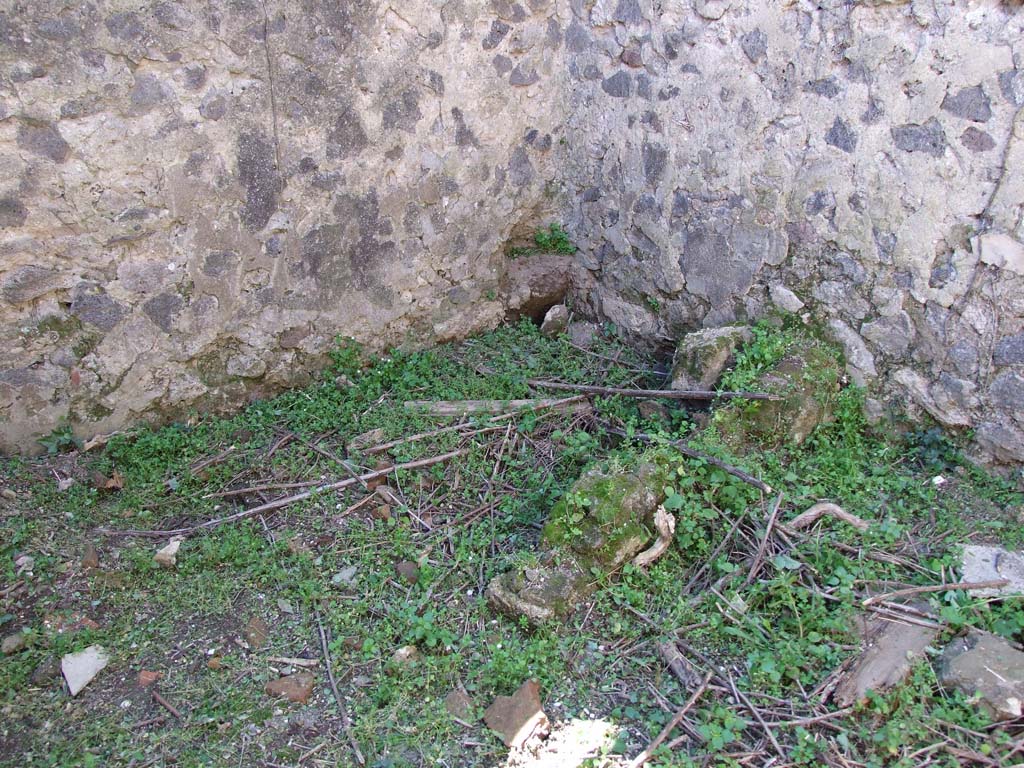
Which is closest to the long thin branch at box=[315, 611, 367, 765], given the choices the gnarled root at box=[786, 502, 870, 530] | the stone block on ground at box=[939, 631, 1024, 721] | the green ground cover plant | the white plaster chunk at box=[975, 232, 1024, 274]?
the green ground cover plant

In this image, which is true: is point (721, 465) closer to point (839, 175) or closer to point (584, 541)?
point (584, 541)

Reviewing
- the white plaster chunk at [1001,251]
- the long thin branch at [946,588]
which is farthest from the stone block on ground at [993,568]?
Answer: the white plaster chunk at [1001,251]

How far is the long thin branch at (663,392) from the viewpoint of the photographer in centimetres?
382

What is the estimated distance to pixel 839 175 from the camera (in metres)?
3.79

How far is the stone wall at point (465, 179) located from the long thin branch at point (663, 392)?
1.85ft

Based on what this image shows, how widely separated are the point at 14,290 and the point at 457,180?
2.27 meters

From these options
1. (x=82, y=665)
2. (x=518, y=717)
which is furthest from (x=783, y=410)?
(x=82, y=665)

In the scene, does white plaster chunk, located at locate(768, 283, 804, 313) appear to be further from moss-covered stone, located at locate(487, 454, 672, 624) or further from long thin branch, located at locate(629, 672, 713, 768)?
long thin branch, located at locate(629, 672, 713, 768)

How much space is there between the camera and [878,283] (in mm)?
3793

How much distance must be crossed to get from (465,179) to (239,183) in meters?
1.31

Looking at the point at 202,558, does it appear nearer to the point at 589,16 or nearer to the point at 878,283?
the point at 878,283

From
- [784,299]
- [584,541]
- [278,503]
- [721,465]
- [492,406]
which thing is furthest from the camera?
[492,406]

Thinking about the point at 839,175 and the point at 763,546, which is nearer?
the point at 763,546

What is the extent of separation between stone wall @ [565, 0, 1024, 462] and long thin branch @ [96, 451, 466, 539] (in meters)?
1.67
